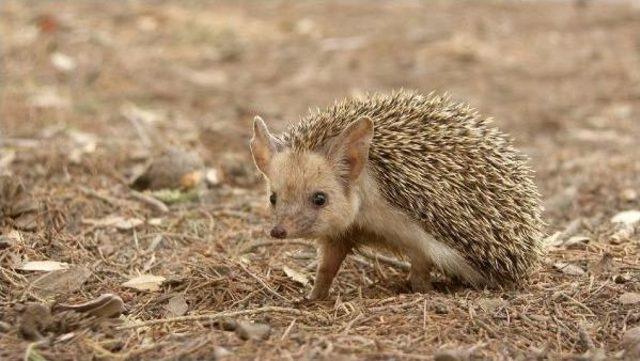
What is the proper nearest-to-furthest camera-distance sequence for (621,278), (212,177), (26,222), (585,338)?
1. (585,338)
2. (621,278)
3. (26,222)
4. (212,177)

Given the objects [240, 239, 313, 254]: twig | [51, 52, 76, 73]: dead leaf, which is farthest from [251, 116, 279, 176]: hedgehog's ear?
[51, 52, 76, 73]: dead leaf

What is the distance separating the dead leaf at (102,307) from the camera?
539cm

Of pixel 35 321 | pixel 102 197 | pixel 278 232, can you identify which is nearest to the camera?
pixel 35 321

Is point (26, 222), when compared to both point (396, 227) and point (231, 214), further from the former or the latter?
point (396, 227)

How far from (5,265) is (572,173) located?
6.37m

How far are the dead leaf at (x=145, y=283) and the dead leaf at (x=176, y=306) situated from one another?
10.6 inches

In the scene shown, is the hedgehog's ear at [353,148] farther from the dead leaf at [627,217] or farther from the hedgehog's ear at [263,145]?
the dead leaf at [627,217]

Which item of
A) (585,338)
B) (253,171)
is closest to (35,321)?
(585,338)

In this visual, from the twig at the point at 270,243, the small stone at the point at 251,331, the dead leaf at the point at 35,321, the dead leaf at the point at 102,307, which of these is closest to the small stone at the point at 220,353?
the small stone at the point at 251,331

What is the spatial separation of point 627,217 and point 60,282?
503cm

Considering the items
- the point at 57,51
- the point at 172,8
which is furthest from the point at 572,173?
the point at 172,8

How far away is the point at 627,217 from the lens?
812 cm

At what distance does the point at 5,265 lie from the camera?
248 inches

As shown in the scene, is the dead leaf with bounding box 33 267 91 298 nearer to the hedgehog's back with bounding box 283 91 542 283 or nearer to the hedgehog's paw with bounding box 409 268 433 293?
the hedgehog's back with bounding box 283 91 542 283
